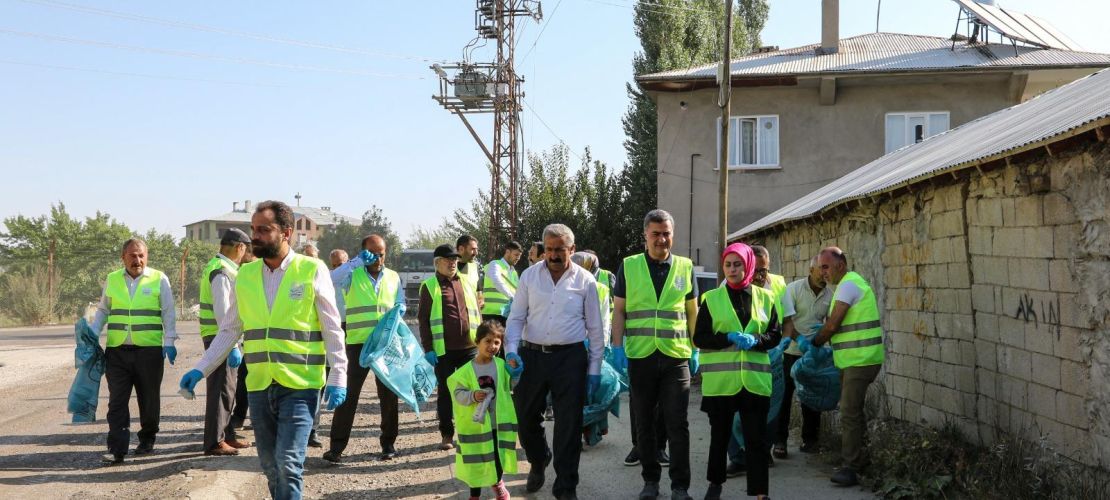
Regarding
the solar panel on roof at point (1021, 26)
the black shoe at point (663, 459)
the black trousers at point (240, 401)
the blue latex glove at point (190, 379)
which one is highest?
the solar panel on roof at point (1021, 26)

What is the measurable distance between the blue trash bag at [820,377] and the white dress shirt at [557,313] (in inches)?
75.5

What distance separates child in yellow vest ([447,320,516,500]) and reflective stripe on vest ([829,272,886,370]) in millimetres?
2449

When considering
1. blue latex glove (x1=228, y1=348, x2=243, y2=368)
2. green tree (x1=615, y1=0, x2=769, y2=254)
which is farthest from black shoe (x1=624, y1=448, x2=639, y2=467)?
green tree (x1=615, y1=0, x2=769, y2=254)

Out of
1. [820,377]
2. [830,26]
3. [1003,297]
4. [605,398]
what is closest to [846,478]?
[820,377]

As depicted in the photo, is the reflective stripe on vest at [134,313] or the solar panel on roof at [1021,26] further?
the solar panel on roof at [1021,26]

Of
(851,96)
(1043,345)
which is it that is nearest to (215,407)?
(1043,345)

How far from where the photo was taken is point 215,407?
8000 mm

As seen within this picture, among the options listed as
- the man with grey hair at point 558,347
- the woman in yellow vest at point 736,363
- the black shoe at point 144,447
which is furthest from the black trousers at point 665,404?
the black shoe at point 144,447

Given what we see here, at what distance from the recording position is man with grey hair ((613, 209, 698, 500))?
636cm

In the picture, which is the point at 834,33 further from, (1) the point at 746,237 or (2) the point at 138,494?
(2) the point at 138,494

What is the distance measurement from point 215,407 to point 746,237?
1036 centimetres

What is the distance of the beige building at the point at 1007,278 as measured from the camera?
5.43m

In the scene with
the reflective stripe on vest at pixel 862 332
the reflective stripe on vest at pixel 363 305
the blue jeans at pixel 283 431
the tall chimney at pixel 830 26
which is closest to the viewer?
the blue jeans at pixel 283 431

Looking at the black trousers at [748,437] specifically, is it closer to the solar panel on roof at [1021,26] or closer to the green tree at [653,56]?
the solar panel on roof at [1021,26]
